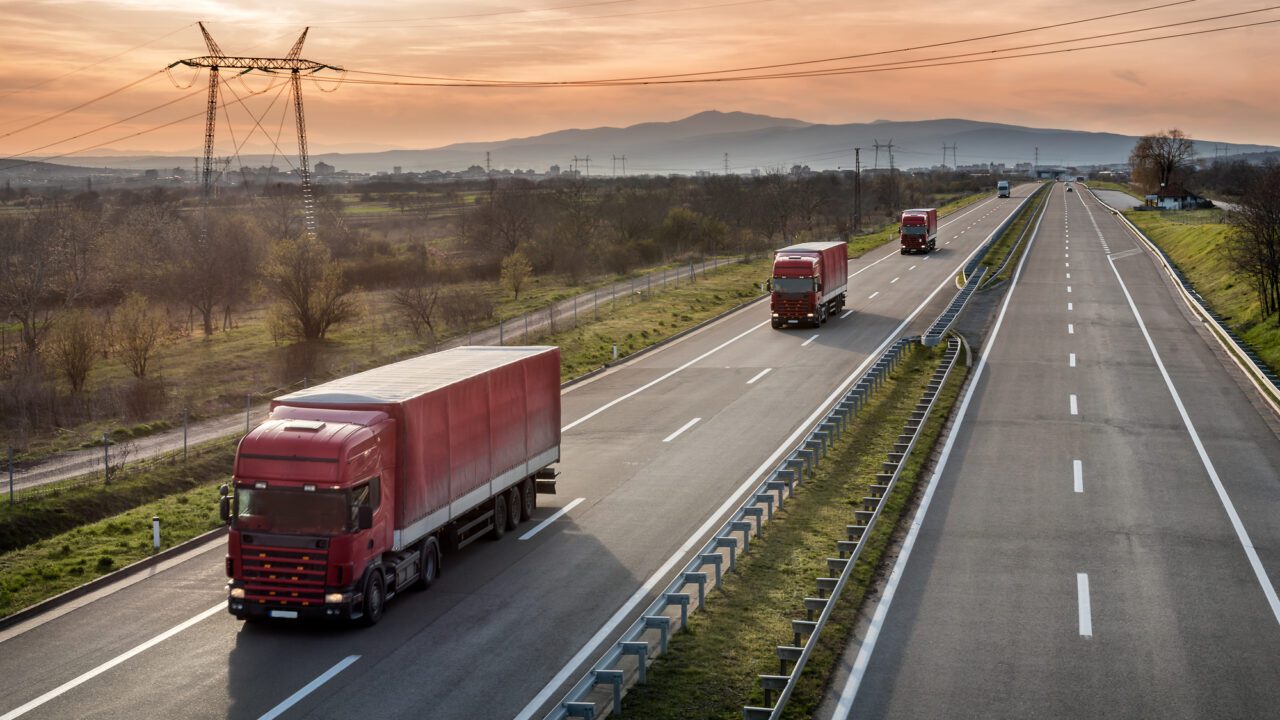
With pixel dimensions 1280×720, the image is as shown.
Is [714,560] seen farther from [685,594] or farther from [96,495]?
[96,495]

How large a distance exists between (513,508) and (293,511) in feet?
20.7

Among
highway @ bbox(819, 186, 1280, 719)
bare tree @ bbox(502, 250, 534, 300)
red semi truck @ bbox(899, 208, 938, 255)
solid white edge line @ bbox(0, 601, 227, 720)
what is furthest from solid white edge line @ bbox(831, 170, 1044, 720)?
red semi truck @ bbox(899, 208, 938, 255)

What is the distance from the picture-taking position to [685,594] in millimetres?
16375

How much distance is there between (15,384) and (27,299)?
11.6 metres

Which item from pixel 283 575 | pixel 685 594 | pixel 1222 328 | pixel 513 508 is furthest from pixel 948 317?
pixel 283 575

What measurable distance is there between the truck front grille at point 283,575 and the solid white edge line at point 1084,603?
11.0m

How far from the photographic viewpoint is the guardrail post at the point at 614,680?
42.4 ft

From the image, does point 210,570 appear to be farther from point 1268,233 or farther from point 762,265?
point 762,265

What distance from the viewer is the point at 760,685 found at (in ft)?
45.8

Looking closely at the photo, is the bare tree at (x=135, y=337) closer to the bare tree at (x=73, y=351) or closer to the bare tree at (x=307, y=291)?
the bare tree at (x=73, y=351)

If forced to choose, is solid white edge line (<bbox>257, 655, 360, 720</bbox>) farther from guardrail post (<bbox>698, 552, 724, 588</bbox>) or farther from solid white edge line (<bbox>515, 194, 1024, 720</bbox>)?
guardrail post (<bbox>698, 552, 724, 588</bbox>)

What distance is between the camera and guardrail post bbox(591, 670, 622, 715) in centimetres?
1294

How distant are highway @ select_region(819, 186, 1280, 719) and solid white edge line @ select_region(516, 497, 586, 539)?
23.0 feet

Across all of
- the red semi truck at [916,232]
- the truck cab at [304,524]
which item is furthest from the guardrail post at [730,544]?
the red semi truck at [916,232]
